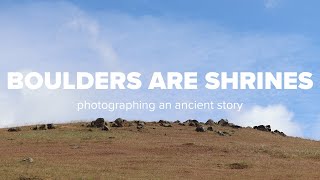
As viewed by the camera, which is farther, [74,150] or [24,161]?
[74,150]

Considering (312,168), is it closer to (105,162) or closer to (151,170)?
(151,170)

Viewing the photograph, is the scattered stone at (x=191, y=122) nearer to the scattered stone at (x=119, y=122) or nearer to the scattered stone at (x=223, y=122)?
the scattered stone at (x=223, y=122)

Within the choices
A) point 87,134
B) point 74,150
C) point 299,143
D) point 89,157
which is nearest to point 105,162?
point 89,157

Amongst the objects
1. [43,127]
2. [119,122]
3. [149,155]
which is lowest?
[149,155]

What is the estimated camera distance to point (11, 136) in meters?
56.8

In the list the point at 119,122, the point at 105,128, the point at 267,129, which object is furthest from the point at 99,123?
the point at 267,129

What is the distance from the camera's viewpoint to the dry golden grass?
3425 cm

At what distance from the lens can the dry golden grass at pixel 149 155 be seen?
34.2 meters

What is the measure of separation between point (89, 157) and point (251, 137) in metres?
25.7

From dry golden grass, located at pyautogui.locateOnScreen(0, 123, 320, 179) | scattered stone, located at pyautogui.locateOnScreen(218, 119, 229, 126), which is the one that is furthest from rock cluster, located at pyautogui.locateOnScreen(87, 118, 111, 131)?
scattered stone, located at pyautogui.locateOnScreen(218, 119, 229, 126)

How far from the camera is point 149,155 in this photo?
43969 mm

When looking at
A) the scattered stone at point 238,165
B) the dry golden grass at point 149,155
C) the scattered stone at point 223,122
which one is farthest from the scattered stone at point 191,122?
the scattered stone at point 238,165

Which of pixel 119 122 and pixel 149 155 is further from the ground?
pixel 119 122

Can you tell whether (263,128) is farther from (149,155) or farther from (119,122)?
(149,155)
